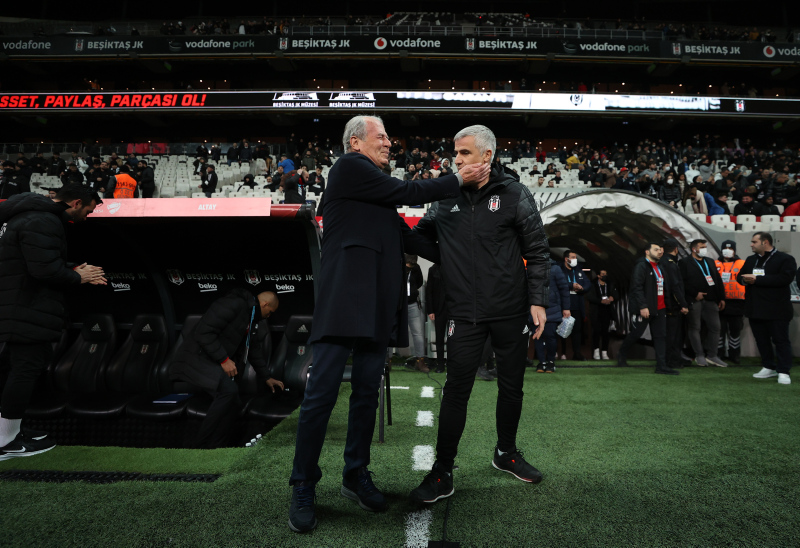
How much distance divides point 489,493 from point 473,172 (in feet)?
5.70

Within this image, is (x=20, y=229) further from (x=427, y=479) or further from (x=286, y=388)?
(x=427, y=479)

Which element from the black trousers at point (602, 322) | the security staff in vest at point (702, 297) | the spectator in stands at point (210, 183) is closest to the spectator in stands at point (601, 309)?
the black trousers at point (602, 322)

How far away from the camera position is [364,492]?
2.29 metres

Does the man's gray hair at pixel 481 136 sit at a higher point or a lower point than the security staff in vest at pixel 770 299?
higher

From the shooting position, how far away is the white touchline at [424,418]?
4.06m

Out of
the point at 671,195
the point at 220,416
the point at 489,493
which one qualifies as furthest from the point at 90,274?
the point at 671,195

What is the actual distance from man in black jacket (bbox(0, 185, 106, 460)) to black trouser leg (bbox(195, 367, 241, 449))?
3.57 ft

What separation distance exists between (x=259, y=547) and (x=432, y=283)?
584 centimetres

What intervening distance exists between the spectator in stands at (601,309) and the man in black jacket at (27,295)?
859 centimetres

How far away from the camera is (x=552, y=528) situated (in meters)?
2.03

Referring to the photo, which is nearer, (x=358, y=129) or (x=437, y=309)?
(x=358, y=129)

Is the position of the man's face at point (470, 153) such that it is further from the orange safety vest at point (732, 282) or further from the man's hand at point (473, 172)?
the orange safety vest at point (732, 282)

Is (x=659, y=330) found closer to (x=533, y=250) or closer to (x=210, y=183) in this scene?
(x=533, y=250)

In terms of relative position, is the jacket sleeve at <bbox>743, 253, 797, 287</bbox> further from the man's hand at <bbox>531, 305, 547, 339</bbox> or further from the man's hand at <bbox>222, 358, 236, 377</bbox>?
the man's hand at <bbox>222, 358, 236, 377</bbox>
